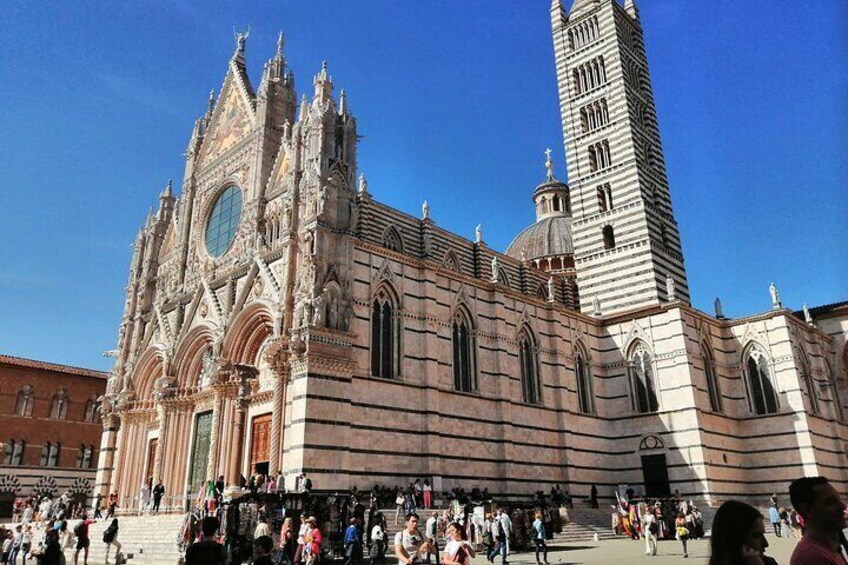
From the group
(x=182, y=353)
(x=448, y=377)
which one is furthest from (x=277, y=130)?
(x=448, y=377)

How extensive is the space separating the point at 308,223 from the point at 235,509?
982 centimetres

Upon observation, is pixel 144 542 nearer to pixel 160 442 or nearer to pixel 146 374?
pixel 160 442

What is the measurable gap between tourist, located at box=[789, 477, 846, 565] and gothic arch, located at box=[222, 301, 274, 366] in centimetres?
2198

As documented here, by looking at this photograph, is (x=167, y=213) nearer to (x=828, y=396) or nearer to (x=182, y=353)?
(x=182, y=353)

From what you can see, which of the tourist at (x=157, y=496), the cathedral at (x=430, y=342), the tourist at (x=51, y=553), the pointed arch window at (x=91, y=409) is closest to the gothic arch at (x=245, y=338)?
the cathedral at (x=430, y=342)

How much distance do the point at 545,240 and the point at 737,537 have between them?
43.4 meters

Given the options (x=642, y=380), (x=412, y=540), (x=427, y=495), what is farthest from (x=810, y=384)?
(x=412, y=540)

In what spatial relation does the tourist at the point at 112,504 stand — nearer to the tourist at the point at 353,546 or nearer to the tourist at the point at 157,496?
the tourist at the point at 157,496

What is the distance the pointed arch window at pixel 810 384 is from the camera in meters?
30.9

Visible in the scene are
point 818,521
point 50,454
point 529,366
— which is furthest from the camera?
point 50,454

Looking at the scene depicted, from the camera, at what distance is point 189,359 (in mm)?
27484

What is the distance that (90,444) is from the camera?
129 ft

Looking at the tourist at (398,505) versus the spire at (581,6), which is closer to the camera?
the tourist at (398,505)

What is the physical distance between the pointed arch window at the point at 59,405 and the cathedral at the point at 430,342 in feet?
32.0
